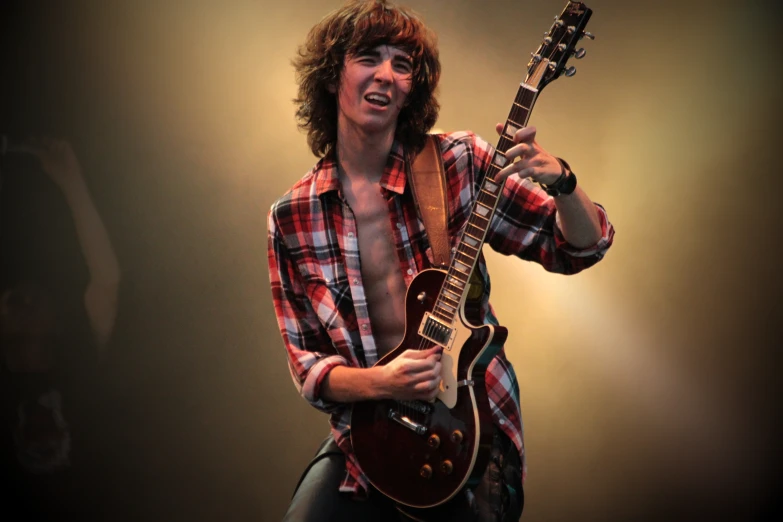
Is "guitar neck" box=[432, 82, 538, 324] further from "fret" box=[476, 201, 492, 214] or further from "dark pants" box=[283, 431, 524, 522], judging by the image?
"dark pants" box=[283, 431, 524, 522]

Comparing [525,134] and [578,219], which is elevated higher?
[525,134]

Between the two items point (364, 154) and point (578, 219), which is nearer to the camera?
point (578, 219)

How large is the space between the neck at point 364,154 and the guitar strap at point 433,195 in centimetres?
11

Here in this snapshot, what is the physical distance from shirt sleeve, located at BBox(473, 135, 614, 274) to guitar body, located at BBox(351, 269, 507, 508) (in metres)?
0.29

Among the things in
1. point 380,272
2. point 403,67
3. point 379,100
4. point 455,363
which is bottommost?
point 455,363

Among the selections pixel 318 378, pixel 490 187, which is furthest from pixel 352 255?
pixel 490 187

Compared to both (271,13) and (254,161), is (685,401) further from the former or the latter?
(271,13)

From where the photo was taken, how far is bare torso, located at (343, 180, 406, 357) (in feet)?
6.93

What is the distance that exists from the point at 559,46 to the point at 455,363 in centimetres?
82

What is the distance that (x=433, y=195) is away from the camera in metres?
2.05

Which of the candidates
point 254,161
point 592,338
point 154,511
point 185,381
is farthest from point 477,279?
point 154,511

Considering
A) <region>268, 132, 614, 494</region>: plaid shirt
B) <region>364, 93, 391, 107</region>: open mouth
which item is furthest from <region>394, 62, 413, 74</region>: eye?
<region>268, 132, 614, 494</region>: plaid shirt

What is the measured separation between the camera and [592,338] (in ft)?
9.62

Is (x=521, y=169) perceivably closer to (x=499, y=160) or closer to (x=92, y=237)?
(x=499, y=160)
